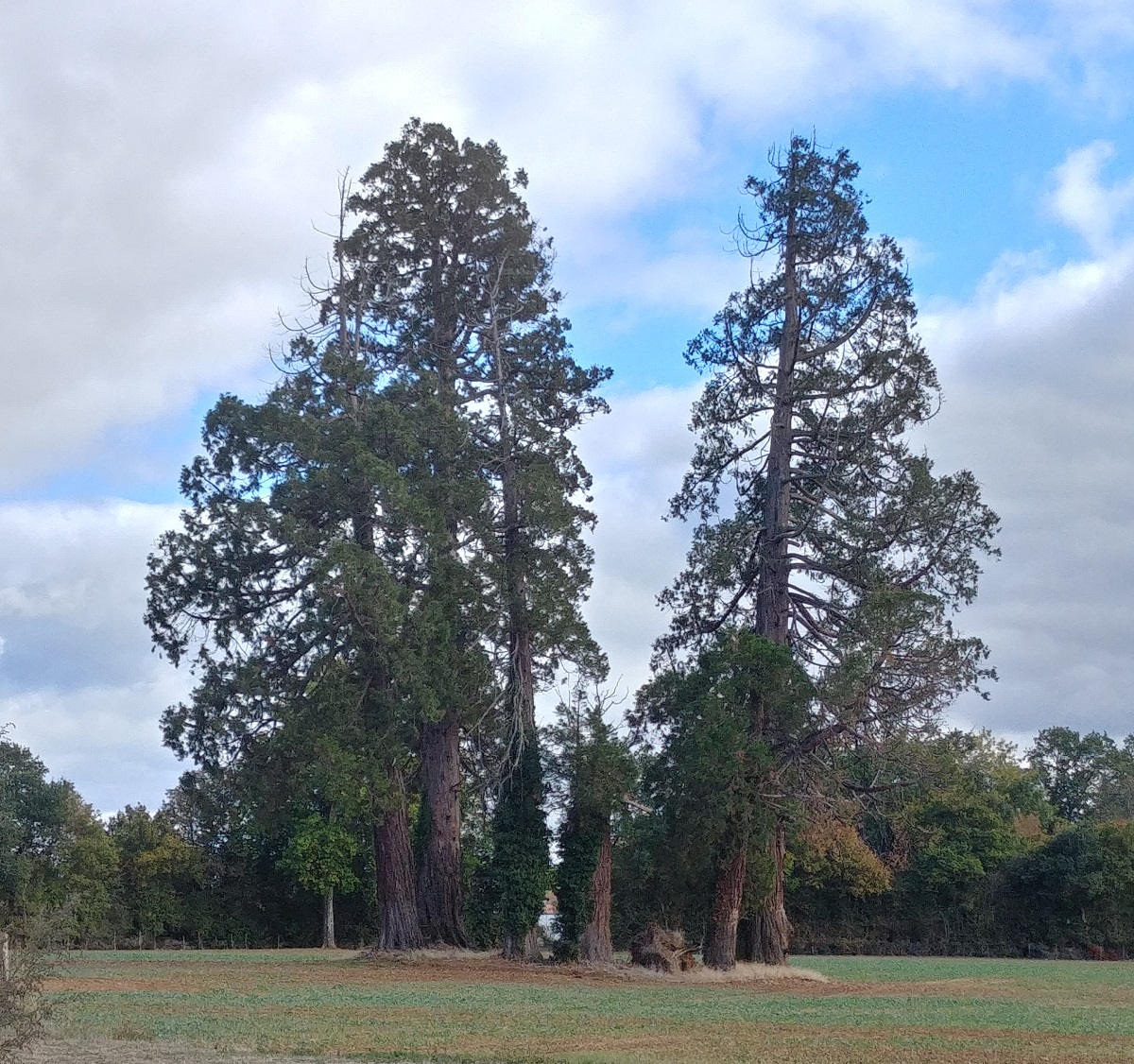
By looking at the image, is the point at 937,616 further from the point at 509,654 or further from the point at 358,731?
the point at 358,731

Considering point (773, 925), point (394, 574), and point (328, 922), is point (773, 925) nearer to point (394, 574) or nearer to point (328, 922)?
point (394, 574)

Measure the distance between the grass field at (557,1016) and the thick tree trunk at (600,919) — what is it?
1370 mm

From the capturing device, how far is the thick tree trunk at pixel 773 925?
32.2 meters

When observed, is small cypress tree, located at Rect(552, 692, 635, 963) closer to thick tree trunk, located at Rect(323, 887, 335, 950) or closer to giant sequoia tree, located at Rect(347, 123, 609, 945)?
giant sequoia tree, located at Rect(347, 123, 609, 945)

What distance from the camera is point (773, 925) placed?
32.6 meters

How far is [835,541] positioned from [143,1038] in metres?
22.3

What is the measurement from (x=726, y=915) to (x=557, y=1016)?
43.3 ft

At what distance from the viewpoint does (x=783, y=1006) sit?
71.6 ft

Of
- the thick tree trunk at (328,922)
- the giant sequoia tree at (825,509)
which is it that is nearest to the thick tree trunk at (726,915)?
the giant sequoia tree at (825,509)

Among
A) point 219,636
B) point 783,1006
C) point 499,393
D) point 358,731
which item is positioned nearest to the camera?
point 783,1006

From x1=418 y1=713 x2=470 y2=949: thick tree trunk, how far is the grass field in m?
2.50

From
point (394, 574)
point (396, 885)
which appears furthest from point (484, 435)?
point (396, 885)

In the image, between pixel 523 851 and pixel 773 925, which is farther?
pixel 773 925

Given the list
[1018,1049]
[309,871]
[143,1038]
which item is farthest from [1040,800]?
[143,1038]
